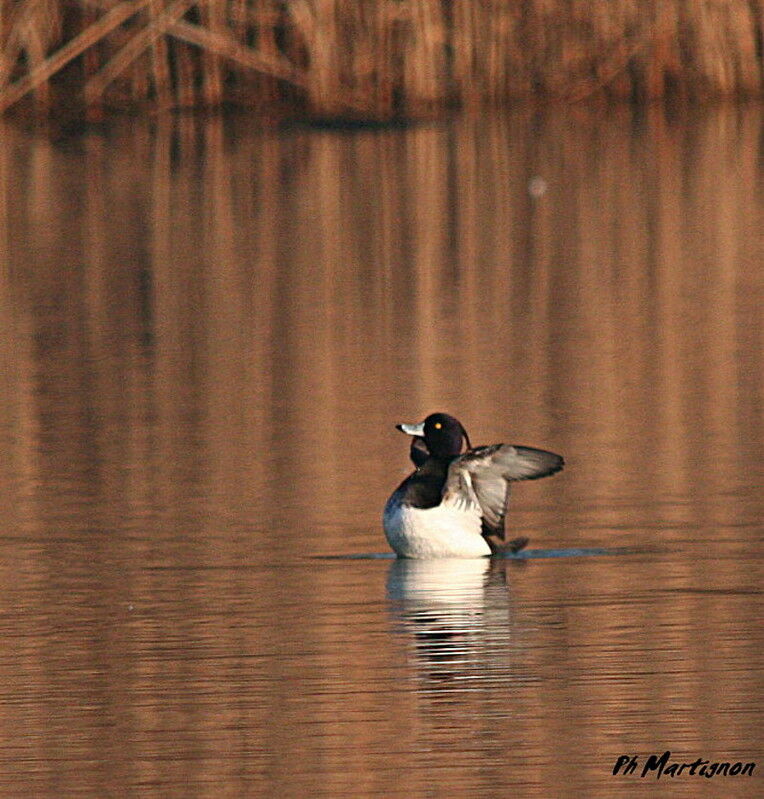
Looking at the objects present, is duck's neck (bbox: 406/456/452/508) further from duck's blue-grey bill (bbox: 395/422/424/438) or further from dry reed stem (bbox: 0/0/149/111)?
dry reed stem (bbox: 0/0/149/111)

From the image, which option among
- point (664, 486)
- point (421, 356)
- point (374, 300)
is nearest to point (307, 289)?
point (374, 300)

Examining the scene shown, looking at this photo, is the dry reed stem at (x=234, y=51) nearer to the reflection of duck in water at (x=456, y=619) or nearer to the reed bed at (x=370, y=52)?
the reed bed at (x=370, y=52)

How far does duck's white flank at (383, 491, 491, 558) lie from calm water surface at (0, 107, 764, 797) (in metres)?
0.06

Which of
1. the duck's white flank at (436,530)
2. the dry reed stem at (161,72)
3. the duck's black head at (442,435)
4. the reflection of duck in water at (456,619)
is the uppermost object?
the dry reed stem at (161,72)

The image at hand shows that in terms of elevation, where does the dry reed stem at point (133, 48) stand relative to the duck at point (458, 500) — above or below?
above

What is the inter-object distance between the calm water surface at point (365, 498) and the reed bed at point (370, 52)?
7.24m

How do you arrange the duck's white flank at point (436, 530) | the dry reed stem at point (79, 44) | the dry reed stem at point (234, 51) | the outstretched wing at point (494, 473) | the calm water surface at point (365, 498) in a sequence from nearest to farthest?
1. the calm water surface at point (365, 498)
2. the duck's white flank at point (436, 530)
3. the outstretched wing at point (494, 473)
4. the dry reed stem at point (79, 44)
5. the dry reed stem at point (234, 51)

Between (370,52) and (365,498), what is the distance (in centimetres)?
2090

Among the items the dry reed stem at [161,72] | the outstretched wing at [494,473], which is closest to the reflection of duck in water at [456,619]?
the outstretched wing at [494,473]

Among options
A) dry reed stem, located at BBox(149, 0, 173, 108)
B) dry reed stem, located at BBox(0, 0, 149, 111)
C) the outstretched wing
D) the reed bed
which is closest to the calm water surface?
the outstretched wing

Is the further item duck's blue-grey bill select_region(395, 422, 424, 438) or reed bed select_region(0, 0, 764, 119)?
reed bed select_region(0, 0, 764, 119)

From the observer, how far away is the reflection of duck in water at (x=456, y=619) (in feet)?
21.4

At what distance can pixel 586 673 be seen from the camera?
6.46 m

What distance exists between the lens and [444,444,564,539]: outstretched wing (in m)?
8.40
